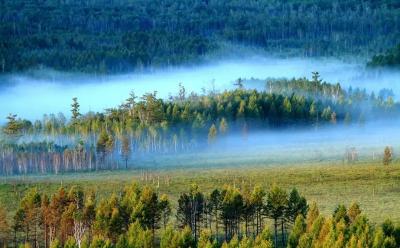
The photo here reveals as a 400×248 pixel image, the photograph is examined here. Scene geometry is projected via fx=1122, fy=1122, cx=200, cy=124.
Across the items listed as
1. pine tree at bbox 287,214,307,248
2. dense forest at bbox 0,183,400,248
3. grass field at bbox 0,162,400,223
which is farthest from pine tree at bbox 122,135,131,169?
pine tree at bbox 287,214,307,248

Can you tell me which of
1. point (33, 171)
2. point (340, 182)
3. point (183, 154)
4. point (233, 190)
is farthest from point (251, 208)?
point (183, 154)

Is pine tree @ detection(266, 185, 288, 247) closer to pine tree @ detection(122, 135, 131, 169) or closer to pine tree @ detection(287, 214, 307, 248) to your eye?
pine tree @ detection(287, 214, 307, 248)

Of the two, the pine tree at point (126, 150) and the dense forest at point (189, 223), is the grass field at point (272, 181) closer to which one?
the pine tree at point (126, 150)

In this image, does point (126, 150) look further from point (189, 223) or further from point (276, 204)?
point (276, 204)

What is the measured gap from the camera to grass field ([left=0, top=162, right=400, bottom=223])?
14400 centimetres

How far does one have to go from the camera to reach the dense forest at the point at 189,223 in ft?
347

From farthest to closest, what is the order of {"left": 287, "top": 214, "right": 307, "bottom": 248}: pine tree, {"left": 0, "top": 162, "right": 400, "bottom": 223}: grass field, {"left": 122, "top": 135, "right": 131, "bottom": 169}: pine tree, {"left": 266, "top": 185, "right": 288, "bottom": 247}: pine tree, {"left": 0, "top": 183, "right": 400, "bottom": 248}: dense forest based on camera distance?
{"left": 122, "top": 135, "right": 131, "bottom": 169}: pine tree → {"left": 0, "top": 162, "right": 400, "bottom": 223}: grass field → {"left": 266, "top": 185, "right": 288, "bottom": 247}: pine tree → {"left": 287, "top": 214, "right": 307, "bottom": 248}: pine tree → {"left": 0, "top": 183, "right": 400, "bottom": 248}: dense forest

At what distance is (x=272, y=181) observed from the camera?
157 metres

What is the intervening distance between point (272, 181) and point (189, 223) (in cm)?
3753

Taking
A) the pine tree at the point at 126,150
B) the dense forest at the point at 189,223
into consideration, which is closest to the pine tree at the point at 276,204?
the dense forest at the point at 189,223

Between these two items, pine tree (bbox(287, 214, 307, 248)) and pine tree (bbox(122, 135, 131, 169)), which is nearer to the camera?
pine tree (bbox(287, 214, 307, 248))

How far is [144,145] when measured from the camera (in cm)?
19288

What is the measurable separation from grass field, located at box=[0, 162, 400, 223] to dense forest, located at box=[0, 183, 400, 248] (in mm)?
14939

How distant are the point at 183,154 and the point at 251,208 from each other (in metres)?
72.5
